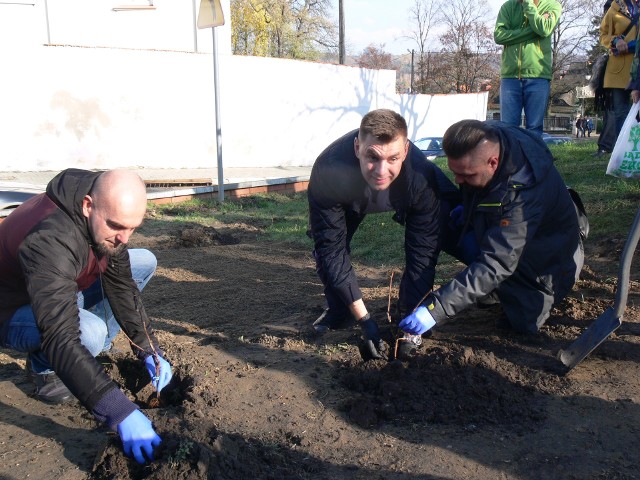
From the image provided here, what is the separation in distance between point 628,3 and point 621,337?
4331 mm

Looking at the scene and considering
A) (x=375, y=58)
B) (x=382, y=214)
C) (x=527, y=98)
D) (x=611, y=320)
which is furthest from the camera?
(x=375, y=58)

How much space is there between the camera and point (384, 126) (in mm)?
2920

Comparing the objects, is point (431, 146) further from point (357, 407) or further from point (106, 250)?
point (106, 250)

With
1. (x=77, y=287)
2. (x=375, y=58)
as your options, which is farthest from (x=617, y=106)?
(x=375, y=58)

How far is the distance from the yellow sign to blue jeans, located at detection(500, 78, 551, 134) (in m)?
4.12

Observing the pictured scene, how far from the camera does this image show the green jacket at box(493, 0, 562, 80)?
18.8 ft

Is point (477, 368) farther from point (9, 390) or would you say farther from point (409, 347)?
point (9, 390)

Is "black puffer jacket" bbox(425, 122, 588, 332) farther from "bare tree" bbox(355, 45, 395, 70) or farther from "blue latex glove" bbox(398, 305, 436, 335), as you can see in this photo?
"bare tree" bbox(355, 45, 395, 70)

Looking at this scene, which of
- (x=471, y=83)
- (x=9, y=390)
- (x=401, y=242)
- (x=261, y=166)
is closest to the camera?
(x=9, y=390)

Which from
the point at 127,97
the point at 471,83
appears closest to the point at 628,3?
the point at 127,97

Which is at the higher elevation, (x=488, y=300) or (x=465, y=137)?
(x=465, y=137)

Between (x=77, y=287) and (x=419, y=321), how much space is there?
1567 millimetres

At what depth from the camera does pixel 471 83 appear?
35312mm

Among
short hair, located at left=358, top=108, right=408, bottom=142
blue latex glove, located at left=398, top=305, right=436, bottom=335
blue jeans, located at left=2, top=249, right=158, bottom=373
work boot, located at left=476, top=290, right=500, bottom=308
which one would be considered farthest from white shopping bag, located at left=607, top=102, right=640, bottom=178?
blue jeans, located at left=2, top=249, right=158, bottom=373
